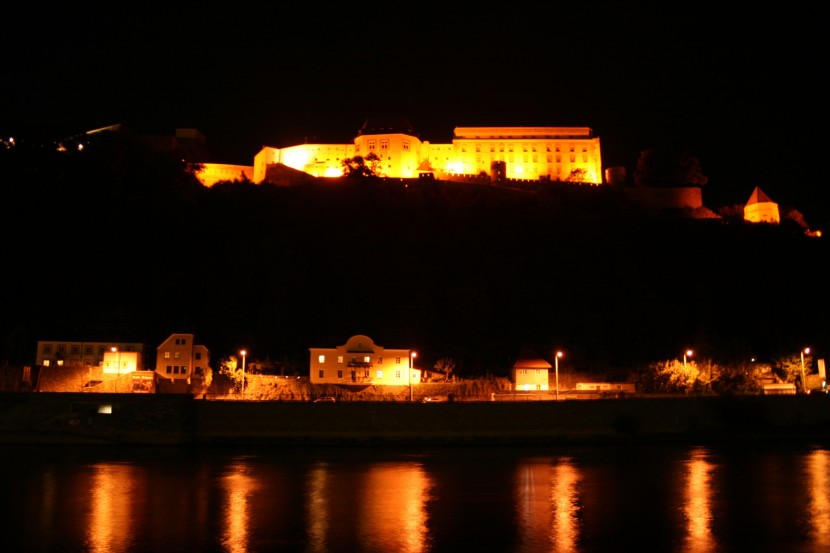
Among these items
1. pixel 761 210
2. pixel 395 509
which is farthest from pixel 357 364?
pixel 761 210

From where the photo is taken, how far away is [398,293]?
57.9m

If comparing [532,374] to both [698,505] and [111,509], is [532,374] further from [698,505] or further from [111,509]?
[111,509]

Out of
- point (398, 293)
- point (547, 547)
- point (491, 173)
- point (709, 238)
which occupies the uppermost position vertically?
point (491, 173)

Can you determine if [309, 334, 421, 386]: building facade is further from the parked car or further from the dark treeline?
the parked car

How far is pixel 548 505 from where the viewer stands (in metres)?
22.8

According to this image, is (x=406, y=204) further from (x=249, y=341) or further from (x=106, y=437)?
(x=106, y=437)

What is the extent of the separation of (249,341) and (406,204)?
2557 centimetres

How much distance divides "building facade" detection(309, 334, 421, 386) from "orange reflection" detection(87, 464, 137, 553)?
50.8ft

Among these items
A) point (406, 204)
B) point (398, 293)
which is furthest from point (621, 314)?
point (406, 204)

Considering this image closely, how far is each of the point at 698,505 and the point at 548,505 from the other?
452 centimetres

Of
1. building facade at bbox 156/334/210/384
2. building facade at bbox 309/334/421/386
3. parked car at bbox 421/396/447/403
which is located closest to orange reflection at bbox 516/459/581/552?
parked car at bbox 421/396/447/403

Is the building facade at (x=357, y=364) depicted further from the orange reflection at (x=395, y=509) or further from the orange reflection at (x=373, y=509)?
the orange reflection at (x=373, y=509)

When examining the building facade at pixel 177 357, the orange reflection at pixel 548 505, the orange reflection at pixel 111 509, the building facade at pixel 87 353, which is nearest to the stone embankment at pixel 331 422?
the orange reflection at pixel 548 505

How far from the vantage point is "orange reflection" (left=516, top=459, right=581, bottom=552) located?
18.7 m
